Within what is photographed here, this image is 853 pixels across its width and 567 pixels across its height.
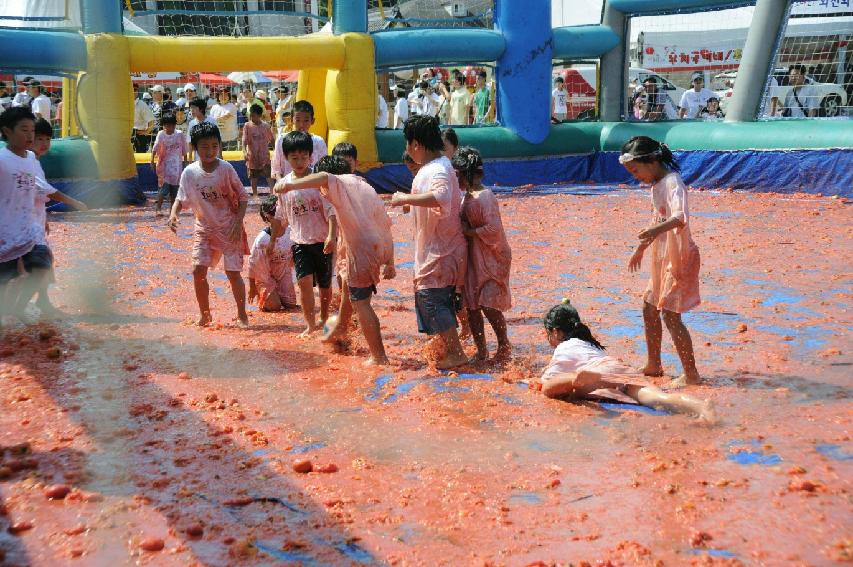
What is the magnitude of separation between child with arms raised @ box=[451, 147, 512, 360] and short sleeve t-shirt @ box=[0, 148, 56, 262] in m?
3.14

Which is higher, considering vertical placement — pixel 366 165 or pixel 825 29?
pixel 825 29

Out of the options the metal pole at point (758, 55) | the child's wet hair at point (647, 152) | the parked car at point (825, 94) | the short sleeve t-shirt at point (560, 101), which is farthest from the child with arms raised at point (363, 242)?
the short sleeve t-shirt at point (560, 101)

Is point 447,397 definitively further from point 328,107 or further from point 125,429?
point 328,107

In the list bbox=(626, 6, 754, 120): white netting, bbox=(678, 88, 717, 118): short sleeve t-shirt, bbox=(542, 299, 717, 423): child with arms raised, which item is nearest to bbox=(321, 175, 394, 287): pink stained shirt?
bbox=(542, 299, 717, 423): child with arms raised

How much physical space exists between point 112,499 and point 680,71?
23427mm

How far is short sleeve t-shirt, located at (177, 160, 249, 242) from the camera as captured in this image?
7.26 metres

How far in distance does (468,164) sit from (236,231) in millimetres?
2106

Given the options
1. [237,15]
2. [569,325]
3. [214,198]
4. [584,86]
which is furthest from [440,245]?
[584,86]

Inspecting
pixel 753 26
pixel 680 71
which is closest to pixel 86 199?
pixel 753 26

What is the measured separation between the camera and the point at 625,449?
4430mm

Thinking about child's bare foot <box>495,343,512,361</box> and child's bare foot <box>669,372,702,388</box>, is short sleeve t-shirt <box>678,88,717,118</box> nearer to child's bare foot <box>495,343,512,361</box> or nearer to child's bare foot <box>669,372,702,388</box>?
child's bare foot <box>495,343,512,361</box>

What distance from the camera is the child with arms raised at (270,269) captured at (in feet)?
25.9

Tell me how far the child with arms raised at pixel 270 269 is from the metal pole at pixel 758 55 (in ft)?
32.8

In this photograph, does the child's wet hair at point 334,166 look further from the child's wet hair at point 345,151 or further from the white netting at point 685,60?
the white netting at point 685,60
